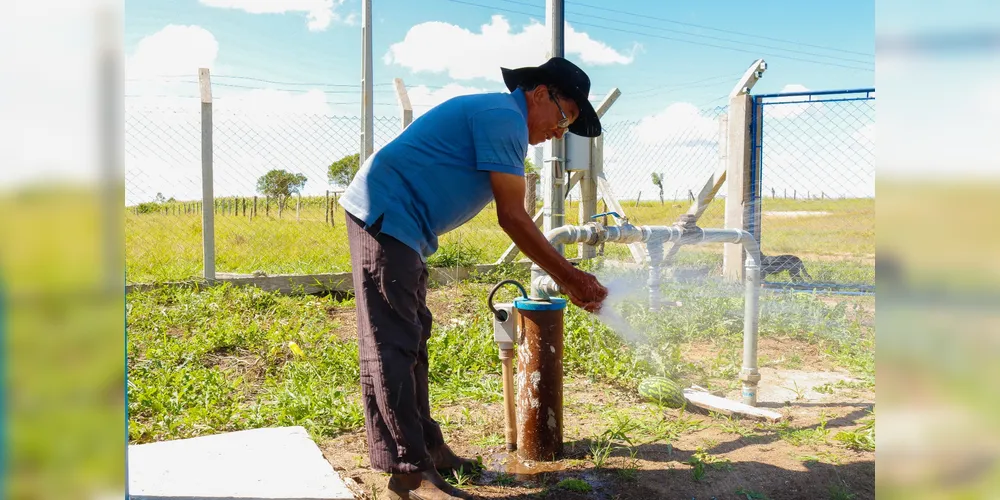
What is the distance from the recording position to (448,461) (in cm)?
281

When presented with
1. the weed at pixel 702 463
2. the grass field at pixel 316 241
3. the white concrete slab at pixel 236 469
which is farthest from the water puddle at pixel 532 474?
the grass field at pixel 316 241

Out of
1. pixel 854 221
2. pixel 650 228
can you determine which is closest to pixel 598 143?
pixel 854 221

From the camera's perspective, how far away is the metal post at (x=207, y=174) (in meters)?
6.06

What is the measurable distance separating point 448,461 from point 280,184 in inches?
207

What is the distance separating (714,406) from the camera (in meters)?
3.58

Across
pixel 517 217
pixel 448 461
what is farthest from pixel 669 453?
pixel 517 217

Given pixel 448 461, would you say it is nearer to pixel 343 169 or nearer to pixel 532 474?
pixel 532 474

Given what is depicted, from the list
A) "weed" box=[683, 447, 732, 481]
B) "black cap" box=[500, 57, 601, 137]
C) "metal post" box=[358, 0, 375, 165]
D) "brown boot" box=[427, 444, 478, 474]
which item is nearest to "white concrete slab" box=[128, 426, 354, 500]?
"brown boot" box=[427, 444, 478, 474]

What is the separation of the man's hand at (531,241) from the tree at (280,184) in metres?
4.92

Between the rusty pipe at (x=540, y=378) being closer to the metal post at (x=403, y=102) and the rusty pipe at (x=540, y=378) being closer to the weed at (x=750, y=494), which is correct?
the weed at (x=750, y=494)

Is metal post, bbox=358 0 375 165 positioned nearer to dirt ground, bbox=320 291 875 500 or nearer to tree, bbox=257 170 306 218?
tree, bbox=257 170 306 218
